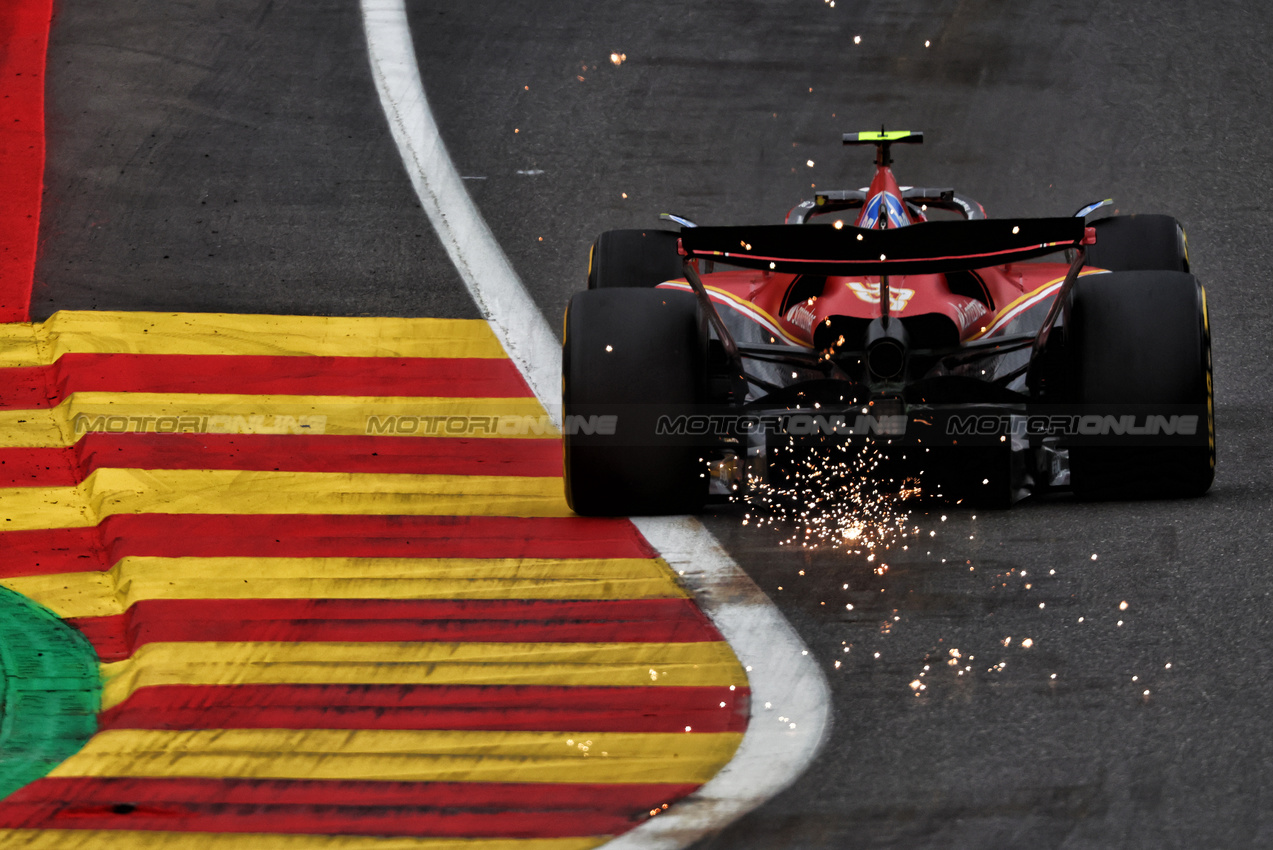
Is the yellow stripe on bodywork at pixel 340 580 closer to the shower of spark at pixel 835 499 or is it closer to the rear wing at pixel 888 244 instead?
the shower of spark at pixel 835 499

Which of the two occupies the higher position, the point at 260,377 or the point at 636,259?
the point at 636,259

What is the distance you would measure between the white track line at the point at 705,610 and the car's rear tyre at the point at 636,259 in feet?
2.18

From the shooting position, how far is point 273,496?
22.9ft

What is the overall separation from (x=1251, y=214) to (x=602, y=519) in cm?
582

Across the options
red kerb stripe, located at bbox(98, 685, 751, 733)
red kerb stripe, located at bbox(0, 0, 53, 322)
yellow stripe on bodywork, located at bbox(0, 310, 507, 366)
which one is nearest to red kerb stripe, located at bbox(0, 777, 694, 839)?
red kerb stripe, located at bbox(98, 685, 751, 733)

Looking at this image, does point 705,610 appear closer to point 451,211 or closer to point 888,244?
point 888,244

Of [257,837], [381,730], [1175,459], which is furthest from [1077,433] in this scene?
[257,837]

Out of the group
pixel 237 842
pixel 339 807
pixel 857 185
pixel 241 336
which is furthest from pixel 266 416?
pixel 857 185

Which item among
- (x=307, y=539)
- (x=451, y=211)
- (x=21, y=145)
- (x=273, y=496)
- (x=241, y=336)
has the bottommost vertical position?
(x=307, y=539)

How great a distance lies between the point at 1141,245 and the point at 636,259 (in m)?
2.35

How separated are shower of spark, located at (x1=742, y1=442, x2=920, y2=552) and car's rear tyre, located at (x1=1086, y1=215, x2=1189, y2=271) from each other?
1.98 meters

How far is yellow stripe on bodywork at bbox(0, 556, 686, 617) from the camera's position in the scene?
5.92 meters

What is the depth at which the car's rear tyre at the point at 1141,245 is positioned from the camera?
296 inches

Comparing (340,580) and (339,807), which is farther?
(340,580)
